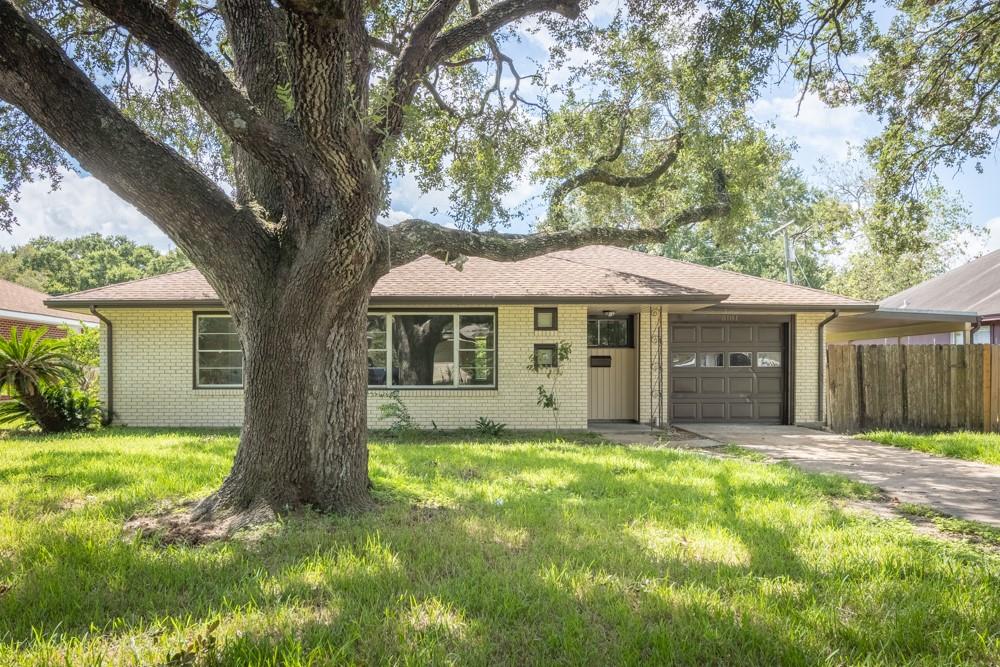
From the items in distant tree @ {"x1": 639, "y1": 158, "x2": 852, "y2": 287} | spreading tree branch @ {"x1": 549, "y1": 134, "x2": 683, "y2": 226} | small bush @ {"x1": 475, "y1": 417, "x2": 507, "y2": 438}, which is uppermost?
distant tree @ {"x1": 639, "y1": 158, "x2": 852, "y2": 287}

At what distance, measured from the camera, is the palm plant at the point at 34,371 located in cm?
930

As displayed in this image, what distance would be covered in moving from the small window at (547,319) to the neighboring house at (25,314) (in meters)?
13.6

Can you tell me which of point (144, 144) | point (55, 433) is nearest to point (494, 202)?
point (144, 144)

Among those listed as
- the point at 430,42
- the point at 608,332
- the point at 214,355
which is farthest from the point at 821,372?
the point at 214,355

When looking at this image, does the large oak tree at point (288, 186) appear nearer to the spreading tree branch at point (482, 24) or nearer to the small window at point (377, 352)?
the spreading tree branch at point (482, 24)

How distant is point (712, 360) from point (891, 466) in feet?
15.6

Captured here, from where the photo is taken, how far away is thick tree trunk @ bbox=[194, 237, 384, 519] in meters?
4.38

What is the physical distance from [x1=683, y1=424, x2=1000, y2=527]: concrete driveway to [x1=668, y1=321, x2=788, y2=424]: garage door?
94cm

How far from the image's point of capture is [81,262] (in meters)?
39.5

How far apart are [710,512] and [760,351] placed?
7.97m

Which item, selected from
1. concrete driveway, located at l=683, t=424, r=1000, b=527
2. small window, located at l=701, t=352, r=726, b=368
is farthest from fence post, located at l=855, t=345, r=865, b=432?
small window, located at l=701, t=352, r=726, b=368

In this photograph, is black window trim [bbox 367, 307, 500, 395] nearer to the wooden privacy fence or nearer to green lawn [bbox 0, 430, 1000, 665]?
green lawn [bbox 0, 430, 1000, 665]

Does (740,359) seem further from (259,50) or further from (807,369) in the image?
(259,50)

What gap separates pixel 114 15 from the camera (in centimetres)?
378
